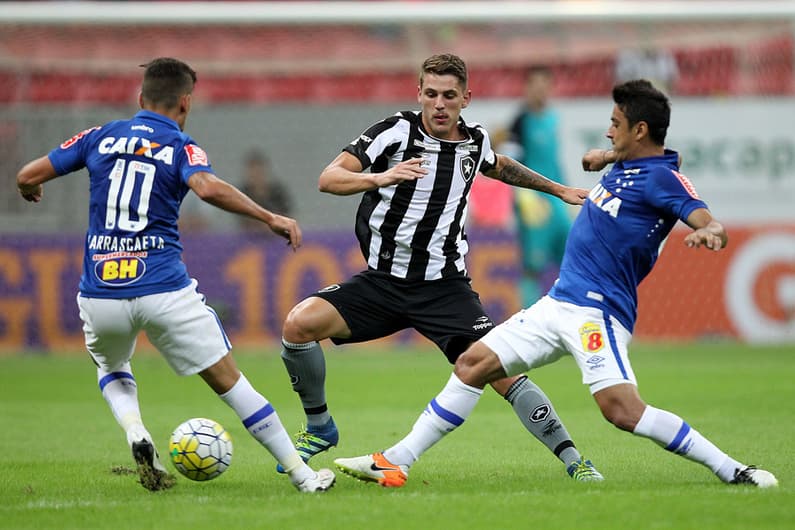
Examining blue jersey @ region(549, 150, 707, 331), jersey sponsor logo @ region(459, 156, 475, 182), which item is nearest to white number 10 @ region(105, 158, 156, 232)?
jersey sponsor logo @ region(459, 156, 475, 182)

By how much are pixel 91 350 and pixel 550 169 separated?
31.9 feet

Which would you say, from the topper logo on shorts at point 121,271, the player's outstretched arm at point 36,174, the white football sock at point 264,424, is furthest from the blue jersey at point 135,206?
the white football sock at point 264,424

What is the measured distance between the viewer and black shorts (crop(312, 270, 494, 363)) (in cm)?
734

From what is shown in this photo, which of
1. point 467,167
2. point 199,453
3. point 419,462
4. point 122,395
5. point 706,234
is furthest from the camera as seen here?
point 419,462

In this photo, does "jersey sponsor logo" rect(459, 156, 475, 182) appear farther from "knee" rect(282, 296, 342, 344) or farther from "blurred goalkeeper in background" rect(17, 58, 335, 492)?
"blurred goalkeeper in background" rect(17, 58, 335, 492)

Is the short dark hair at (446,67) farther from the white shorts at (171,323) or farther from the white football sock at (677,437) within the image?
the white football sock at (677,437)

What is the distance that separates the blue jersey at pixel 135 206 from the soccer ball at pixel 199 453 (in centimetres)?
87

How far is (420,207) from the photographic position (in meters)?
7.49

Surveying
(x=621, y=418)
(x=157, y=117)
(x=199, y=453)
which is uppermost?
(x=157, y=117)

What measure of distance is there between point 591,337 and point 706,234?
0.85 meters

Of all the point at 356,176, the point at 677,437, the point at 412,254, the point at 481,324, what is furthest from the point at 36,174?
the point at 677,437

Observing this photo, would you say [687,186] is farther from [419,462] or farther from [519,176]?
[419,462]

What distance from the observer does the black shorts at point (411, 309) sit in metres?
7.34

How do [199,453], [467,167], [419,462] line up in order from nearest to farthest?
1. [199,453]
2. [467,167]
3. [419,462]
